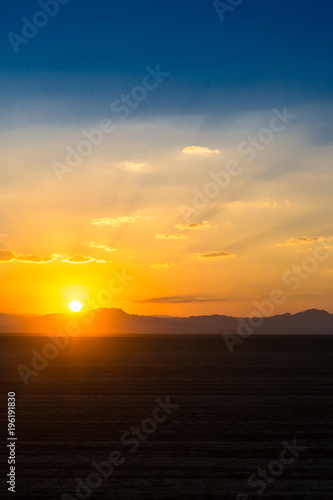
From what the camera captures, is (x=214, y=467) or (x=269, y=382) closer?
(x=214, y=467)

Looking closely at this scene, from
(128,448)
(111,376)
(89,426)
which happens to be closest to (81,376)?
(111,376)

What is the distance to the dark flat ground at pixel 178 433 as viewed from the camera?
8.49 meters

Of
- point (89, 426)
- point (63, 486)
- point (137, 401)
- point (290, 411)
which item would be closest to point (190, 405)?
point (137, 401)

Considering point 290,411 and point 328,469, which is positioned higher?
point 290,411

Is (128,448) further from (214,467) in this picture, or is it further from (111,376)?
(111,376)

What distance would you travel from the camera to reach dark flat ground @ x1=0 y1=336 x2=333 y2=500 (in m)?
8.49

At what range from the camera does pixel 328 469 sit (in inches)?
365

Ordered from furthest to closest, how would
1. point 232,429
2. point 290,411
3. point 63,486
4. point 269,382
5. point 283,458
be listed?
1. point 269,382
2. point 290,411
3. point 232,429
4. point 283,458
5. point 63,486

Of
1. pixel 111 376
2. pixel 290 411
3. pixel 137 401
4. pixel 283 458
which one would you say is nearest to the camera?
pixel 283 458

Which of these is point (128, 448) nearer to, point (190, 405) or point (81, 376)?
point (190, 405)

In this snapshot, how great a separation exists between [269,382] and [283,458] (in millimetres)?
11354

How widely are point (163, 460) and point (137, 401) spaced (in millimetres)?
6467

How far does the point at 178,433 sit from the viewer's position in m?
12.0

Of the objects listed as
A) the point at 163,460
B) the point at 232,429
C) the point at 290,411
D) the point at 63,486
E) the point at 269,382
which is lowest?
the point at 63,486
